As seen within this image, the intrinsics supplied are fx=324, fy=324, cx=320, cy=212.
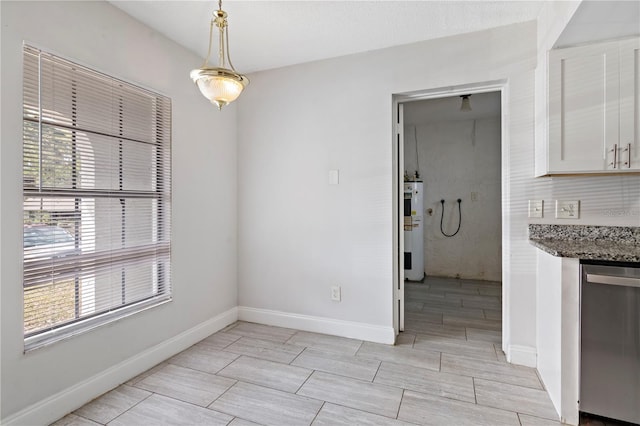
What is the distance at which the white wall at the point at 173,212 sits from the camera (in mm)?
1636

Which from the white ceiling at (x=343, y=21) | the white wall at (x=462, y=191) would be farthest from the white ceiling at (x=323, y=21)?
the white wall at (x=462, y=191)

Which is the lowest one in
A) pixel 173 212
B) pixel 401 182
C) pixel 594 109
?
pixel 173 212

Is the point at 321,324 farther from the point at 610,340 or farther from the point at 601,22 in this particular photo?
the point at 601,22

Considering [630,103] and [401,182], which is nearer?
[630,103]

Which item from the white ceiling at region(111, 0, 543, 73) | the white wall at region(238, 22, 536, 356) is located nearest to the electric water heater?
the white wall at region(238, 22, 536, 356)

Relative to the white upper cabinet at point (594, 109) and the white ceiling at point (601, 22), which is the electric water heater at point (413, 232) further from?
the white ceiling at point (601, 22)

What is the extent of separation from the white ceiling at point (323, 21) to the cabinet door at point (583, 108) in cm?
52

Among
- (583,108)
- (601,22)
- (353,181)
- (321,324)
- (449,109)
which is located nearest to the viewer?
(601,22)

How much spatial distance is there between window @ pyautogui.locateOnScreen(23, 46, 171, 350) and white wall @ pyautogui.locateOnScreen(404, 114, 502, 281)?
412 centimetres

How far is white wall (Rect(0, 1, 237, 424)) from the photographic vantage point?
164 cm

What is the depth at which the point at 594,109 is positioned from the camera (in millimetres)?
1958

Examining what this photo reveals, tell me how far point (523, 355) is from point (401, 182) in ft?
5.29

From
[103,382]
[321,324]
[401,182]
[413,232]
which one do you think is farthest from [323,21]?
[413,232]

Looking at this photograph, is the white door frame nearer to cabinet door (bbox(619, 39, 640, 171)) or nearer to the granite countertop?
the granite countertop
